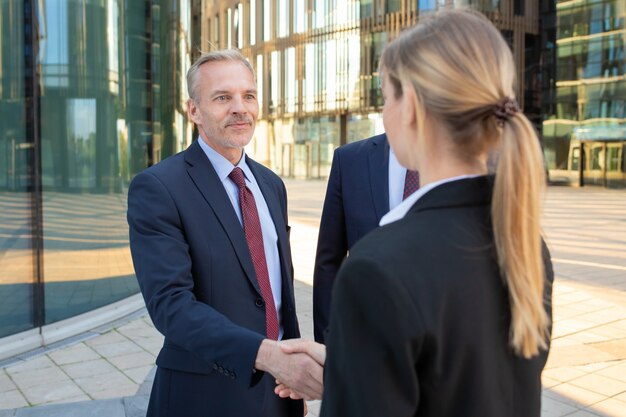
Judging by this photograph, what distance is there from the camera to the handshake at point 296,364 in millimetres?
1741

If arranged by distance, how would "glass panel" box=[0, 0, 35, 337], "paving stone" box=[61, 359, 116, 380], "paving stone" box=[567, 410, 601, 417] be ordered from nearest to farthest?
"paving stone" box=[567, 410, 601, 417], "paving stone" box=[61, 359, 116, 380], "glass panel" box=[0, 0, 35, 337]

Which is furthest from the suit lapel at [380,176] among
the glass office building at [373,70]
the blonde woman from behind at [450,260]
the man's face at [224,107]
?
the glass office building at [373,70]

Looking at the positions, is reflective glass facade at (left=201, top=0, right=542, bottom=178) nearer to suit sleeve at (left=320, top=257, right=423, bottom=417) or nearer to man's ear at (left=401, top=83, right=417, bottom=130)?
man's ear at (left=401, top=83, right=417, bottom=130)

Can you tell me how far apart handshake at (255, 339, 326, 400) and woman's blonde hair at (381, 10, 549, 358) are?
0.72 meters

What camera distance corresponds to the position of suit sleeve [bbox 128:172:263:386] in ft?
5.97

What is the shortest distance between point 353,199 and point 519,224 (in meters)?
1.70

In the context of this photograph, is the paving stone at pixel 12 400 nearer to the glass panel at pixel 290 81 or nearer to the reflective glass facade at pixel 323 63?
the reflective glass facade at pixel 323 63

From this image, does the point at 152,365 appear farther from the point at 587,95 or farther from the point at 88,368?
the point at 587,95

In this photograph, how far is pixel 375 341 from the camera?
103 centimetres

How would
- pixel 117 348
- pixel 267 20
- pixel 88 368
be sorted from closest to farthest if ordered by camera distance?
1. pixel 88 368
2. pixel 117 348
3. pixel 267 20

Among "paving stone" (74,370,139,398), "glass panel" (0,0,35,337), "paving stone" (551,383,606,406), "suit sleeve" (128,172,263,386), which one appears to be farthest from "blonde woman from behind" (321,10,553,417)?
"glass panel" (0,0,35,337)

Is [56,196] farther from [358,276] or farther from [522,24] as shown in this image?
[522,24]

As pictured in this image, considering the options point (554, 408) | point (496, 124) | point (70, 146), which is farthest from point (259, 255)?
point (70, 146)

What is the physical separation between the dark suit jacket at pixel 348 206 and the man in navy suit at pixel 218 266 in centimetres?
36
